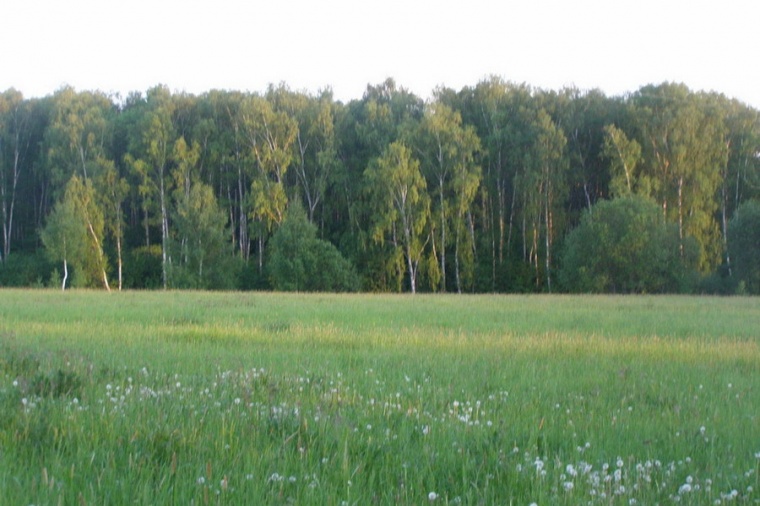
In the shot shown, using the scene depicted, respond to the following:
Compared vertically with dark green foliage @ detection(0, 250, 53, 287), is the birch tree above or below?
above

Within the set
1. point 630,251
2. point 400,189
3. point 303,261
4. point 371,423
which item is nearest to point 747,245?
point 630,251

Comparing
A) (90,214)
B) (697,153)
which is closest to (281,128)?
(90,214)

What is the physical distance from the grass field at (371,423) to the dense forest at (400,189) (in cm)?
3897

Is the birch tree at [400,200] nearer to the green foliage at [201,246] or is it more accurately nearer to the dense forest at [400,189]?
the dense forest at [400,189]

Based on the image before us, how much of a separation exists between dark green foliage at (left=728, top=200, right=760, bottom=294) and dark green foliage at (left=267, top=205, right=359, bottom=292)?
24.9m

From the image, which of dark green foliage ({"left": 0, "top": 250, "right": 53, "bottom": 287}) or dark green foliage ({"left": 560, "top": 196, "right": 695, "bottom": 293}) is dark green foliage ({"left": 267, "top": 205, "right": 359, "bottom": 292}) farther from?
dark green foliage ({"left": 0, "top": 250, "right": 53, "bottom": 287})

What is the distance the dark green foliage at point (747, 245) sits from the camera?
4378 cm

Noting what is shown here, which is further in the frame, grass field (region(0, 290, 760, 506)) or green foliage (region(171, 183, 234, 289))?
green foliage (region(171, 183, 234, 289))

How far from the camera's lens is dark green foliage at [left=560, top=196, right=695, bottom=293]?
46.1 meters

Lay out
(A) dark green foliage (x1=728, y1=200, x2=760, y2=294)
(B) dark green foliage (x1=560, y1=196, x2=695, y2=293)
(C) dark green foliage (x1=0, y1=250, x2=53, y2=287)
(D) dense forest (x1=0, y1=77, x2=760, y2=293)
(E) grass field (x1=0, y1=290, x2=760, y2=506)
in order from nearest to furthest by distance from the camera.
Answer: (E) grass field (x1=0, y1=290, x2=760, y2=506) < (A) dark green foliage (x1=728, y1=200, x2=760, y2=294) < (B) dark green foliage (x1=560, y1=196, x2=695, y2=293) < (D) dense forest (x1=0, y1=77, x2=760, y2=293) < (C) dark green foliage (x1=0, y1=250, x2=53, y2=287)

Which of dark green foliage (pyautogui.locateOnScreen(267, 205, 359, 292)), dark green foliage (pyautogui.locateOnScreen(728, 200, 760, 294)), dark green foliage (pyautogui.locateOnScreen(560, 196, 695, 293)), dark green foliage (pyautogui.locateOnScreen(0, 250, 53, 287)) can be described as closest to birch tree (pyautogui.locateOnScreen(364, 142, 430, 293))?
dark green foliage (pyautogui.locateOnScreen(267, 205, 359, 292))

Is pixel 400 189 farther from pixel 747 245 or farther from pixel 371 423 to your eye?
pixel 371 423

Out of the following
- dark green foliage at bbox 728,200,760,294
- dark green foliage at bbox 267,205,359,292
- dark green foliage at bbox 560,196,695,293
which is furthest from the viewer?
dark green foliage at bbox 267,205,359,292

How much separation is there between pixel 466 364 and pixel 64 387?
5.16 metres
